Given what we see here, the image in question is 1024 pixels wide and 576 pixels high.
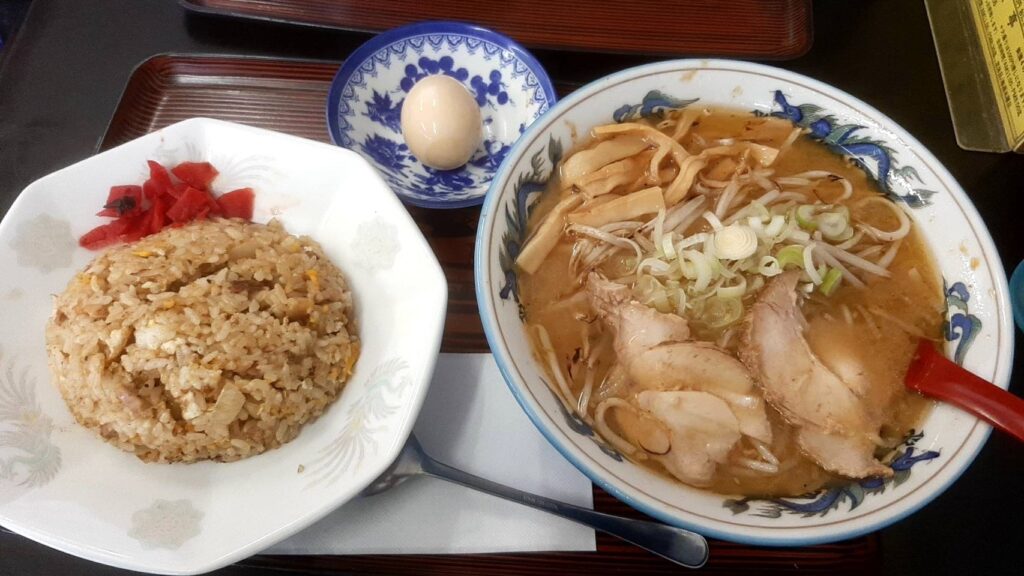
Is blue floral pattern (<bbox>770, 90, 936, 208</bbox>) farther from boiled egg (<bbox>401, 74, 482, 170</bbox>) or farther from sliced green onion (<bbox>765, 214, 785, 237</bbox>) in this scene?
boiled egg (<bbox>401, 74, 482, 170</bbox>)

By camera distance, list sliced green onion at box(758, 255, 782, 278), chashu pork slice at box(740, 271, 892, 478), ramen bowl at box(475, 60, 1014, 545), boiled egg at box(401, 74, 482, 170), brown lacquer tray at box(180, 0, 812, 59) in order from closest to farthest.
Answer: ramen bowl at box(475, 60, 1014, 545) → chashu pork slice at box(740, 271, 892, 478) → sliced green onion at box(758, 255, 782, 278) → boiled egg at box(401, 74, 482, 170) → brown lacquer tray at box(180, 0, 812, 59)

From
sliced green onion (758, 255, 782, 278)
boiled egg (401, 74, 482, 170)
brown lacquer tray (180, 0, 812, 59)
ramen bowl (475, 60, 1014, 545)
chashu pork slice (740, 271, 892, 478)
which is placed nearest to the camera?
ramen bowl (475, 60, 1014, 545)

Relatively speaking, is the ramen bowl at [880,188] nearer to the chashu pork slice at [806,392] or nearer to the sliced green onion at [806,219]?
the chashu pork slice at [806,392]

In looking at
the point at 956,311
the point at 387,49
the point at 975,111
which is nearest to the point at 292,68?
the point at 387,49

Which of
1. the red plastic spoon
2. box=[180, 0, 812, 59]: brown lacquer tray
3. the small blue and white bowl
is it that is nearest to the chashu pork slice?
the red plastic spoon

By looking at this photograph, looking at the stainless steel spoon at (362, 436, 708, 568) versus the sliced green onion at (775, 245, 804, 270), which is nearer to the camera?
the stainless steel spoon at (362, 436, 708, 568)
